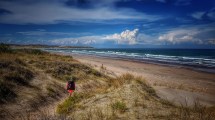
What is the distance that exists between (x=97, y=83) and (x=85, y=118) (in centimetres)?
844

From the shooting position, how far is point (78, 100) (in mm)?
8969

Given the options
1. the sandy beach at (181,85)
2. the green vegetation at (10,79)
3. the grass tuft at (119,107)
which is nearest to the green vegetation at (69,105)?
the grass tuft at (119,107)

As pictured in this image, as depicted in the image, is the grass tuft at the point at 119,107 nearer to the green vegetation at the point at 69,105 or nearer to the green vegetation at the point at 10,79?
the green vegetation at the point at 69,105

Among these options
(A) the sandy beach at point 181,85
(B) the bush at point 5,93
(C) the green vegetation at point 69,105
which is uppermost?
(B) the bush at point 5,93

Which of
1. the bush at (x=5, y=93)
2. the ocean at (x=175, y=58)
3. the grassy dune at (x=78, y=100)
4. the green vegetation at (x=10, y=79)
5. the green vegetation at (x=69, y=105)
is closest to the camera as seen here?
the grassy dune at (x=78, y=100)

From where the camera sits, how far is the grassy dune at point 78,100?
20.0 feet

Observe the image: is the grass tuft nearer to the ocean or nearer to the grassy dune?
the grassy dune

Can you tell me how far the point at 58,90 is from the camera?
1160cm

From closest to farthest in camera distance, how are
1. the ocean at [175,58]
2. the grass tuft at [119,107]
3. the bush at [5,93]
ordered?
1. the grass tuft at [119,107]
2. the bush at [5,93]
3. the ocean at [175,58]

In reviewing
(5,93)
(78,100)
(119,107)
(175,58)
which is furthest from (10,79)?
(175,58)

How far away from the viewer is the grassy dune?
6.09 metres

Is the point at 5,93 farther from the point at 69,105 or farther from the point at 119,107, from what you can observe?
the point at 119,107

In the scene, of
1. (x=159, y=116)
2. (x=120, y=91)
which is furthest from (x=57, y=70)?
(x=159, y=116)

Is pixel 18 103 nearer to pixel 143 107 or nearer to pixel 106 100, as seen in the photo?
pixel 106 100
